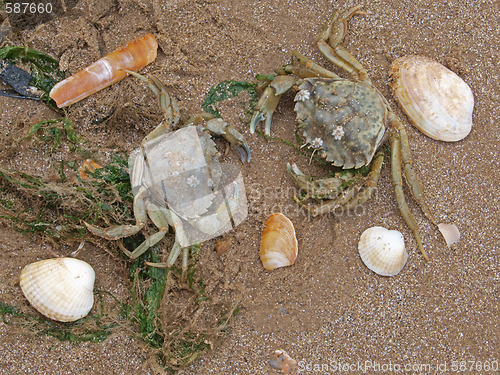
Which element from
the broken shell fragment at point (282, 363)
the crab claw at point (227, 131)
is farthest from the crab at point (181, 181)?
the broken shell fragment at point (282, 363)

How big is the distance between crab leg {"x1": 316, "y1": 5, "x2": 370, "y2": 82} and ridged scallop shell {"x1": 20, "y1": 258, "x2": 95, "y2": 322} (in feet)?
7.79

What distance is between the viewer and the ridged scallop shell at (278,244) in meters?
3.09

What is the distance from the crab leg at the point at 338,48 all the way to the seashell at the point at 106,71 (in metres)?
1.30

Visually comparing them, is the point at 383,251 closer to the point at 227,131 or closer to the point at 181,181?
the point at 227,131

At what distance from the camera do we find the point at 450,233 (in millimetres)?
3301

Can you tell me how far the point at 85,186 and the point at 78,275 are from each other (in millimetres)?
616

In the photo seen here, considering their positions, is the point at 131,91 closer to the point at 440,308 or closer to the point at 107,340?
the point at 107,340

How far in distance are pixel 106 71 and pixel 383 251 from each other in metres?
2.42

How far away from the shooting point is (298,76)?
137 inches

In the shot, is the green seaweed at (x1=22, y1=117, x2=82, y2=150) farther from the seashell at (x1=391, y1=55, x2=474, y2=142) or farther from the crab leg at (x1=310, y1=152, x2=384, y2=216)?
the seashell at (x1=391, y1=55, x2=474, y2=142)

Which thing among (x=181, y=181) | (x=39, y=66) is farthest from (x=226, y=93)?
(x=39, y=66)

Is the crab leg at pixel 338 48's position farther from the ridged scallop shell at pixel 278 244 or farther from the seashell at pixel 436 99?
the ridged scallop shell at pixel 278 244

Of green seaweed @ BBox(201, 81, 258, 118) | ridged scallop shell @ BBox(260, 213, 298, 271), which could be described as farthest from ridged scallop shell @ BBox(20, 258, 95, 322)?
green seaweed @ BBox(201, 81, 258, 118)

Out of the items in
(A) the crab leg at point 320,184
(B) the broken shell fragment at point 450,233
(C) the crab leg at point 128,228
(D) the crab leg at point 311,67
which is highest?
(D) the crab leg at point 311,67
